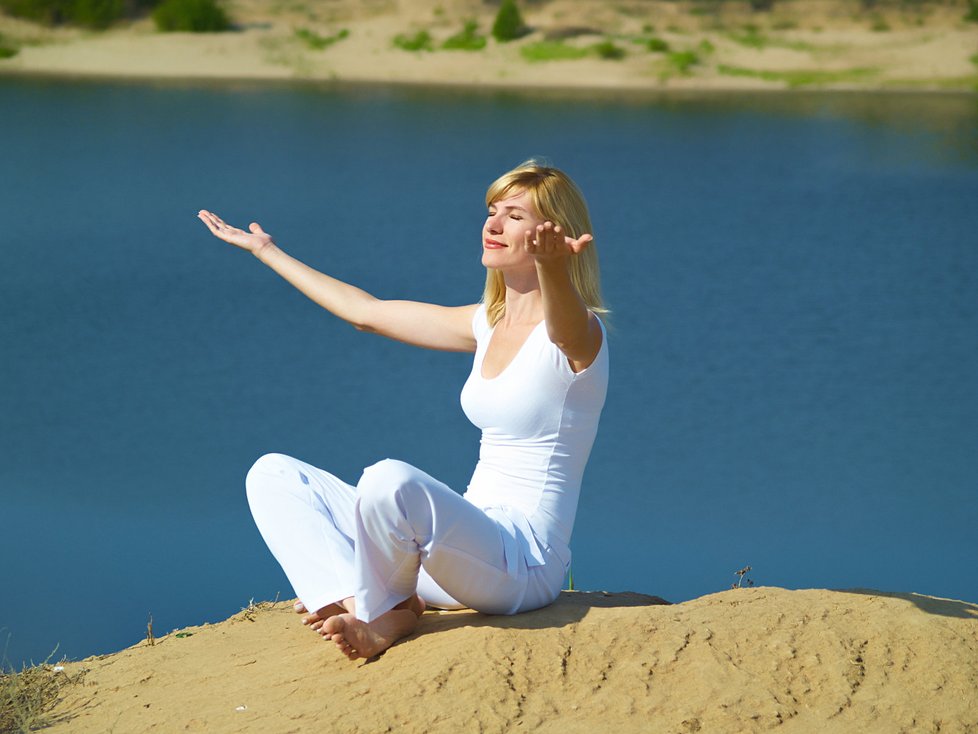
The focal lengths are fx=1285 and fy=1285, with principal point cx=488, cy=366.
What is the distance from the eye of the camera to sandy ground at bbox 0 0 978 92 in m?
27.2

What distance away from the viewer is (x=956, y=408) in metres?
Result: 8.38

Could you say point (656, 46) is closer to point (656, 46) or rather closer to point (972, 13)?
point (656, 46)

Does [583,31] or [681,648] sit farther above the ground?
[583,31]

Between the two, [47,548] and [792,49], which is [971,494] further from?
[792,49]

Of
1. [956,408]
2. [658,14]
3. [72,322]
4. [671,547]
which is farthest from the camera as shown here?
[658,14]

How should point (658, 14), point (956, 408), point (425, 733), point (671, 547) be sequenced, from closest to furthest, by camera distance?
point (425, 733) < point (671, 547) < point (956, 408) < point (658, 14)

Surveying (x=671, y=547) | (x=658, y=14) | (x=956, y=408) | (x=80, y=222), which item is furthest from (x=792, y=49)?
(x=671, y=547)

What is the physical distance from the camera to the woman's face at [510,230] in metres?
3.29

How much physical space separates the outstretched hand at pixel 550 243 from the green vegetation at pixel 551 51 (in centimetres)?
2590

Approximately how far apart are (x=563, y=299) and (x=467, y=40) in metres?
26.7

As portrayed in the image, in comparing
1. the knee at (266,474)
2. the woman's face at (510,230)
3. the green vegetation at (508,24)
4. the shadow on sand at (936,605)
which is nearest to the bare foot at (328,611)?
the knee at (266,474)

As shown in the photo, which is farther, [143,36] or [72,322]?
[143,36]

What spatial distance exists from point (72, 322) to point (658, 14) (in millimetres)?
23012

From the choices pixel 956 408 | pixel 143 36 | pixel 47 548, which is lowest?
pixel 47 548
